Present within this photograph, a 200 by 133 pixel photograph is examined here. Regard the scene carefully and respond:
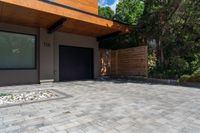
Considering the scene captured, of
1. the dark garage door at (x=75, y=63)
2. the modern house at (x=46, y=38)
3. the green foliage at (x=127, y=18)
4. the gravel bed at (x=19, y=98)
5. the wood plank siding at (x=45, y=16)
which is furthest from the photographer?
the green foliage at (x=127, y=18)

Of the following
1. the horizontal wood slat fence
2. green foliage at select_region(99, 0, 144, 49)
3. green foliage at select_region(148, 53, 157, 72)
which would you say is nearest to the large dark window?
the horizontal wood slat fence

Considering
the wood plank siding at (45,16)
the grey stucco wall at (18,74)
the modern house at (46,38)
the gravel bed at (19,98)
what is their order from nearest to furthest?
the gravel bed at (19,98) < the wood plank siding at (45,16) < the modern house at (46,38) < the grey stucco wall at (18,74)

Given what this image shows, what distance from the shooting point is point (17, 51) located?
23.6ft

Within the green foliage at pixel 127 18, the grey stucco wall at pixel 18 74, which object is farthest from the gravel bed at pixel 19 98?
the green foliage at pixel 127 18

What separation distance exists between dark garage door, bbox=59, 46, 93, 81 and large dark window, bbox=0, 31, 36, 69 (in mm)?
1590

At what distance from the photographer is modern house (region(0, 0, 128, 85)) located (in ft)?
19.5

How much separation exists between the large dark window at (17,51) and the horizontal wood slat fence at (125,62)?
14.9 ft

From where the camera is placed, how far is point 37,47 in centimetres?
757

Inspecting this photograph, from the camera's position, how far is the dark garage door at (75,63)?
347 inches

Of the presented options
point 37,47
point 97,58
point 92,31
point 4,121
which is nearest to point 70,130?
point 4,121

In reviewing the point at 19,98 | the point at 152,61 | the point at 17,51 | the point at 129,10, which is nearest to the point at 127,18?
the point at 129,10

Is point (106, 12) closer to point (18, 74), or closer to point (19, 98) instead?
point (18, 74)

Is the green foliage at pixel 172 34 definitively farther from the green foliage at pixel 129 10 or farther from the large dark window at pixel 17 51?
the large dark window at pixel 17 51

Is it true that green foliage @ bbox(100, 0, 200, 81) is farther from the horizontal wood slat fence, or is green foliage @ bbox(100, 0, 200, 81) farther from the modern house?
the modern house
